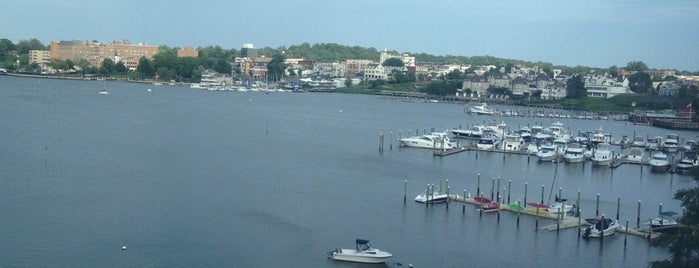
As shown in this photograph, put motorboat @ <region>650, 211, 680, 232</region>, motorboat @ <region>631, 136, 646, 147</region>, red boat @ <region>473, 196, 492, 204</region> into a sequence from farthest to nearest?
1. motorboat @ <region>631, 136, 646, 147</region>
2. red boat @ <region>473, 196, 492, 204</region>
3. motorboat @ <region>650, 211, 680, 232</region>

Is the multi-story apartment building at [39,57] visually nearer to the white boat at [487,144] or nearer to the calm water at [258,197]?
the calm water at [258,197]

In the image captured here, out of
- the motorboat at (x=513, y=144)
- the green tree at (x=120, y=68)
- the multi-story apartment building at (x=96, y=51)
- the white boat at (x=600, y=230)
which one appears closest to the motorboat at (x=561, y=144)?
the motorboat at (x=513, y=144)

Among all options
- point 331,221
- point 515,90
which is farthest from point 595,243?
point 515,90

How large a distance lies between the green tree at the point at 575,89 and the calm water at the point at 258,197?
18.9 m

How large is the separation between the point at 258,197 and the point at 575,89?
2876cm

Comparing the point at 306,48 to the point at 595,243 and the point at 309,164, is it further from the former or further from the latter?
the point at 595,243

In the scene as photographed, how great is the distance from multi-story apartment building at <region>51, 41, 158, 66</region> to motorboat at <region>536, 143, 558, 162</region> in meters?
35.1

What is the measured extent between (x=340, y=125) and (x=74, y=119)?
6.77 m

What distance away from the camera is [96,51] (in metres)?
49.6

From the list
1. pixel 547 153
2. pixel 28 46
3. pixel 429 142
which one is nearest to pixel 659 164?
pixel 547 153

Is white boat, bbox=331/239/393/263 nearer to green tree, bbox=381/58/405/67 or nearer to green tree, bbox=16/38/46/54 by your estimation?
green tree, bbox=381/58/405/67

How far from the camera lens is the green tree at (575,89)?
37719 millimetres

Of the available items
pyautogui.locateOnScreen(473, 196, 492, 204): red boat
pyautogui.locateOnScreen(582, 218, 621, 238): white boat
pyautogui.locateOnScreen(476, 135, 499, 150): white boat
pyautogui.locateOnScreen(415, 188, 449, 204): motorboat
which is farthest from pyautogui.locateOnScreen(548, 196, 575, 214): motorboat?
pyautogui.locateOnScreen(476, 135, 499, 150): white boat

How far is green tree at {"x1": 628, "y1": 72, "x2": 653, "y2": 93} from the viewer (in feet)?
131
